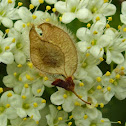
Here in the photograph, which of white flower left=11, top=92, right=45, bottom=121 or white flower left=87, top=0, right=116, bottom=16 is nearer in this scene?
white flower left=11, top=92, right=45, bottom=121

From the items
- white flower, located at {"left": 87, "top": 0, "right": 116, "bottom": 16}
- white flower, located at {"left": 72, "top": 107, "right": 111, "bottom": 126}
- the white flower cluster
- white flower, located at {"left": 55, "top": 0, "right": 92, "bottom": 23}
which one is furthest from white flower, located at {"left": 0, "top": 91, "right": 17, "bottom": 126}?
white flower, located at {"left": 87, "top": 0, "right": 116, "bottom": 16}

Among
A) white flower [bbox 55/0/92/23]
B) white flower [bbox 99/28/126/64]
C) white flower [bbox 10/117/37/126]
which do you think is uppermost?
white flower [bbox 55/0/92/23]

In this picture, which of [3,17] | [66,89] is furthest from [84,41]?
[3,17]

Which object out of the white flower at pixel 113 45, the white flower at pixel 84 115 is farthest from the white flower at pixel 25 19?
the white flower at pixel 84 115

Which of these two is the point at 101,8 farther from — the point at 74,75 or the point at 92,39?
the point at 74,75

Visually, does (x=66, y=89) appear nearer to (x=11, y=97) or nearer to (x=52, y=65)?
(x=52, y=65)

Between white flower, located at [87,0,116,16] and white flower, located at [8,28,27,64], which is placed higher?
white flower, located at [87,0,116,16]

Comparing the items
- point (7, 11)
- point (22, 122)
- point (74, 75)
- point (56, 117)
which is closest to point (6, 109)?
point (22, 122)

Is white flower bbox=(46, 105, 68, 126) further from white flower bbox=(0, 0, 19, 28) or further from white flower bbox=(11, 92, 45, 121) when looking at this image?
white flower bbox=(0, 0, 19, 28)
